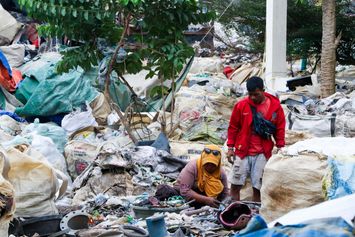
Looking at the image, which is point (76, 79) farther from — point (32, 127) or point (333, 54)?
point (333, 54)

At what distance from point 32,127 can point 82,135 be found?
103 centimetres

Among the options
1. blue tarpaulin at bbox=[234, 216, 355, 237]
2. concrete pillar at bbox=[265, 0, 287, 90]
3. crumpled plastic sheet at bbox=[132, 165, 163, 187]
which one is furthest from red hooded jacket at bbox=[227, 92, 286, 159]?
concrete pillar at bbox=[265, 0, 287, 90]

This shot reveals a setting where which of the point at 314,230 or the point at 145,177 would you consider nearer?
the point at 314,230

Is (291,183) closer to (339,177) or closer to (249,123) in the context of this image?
(339,177)

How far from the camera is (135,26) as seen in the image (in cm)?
1123

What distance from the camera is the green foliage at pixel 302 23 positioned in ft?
55.4

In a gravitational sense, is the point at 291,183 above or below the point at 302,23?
below

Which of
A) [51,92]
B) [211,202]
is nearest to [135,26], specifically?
[51,92]

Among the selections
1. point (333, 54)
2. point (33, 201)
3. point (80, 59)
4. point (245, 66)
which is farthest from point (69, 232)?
point (245, 66)

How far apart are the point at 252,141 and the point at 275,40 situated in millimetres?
7192

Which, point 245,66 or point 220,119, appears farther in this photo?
point 245,66

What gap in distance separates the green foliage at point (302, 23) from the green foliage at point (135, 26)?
6153 mm

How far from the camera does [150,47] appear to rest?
10.8 meters

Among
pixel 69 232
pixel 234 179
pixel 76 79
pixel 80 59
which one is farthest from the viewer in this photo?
pixel 76 79
